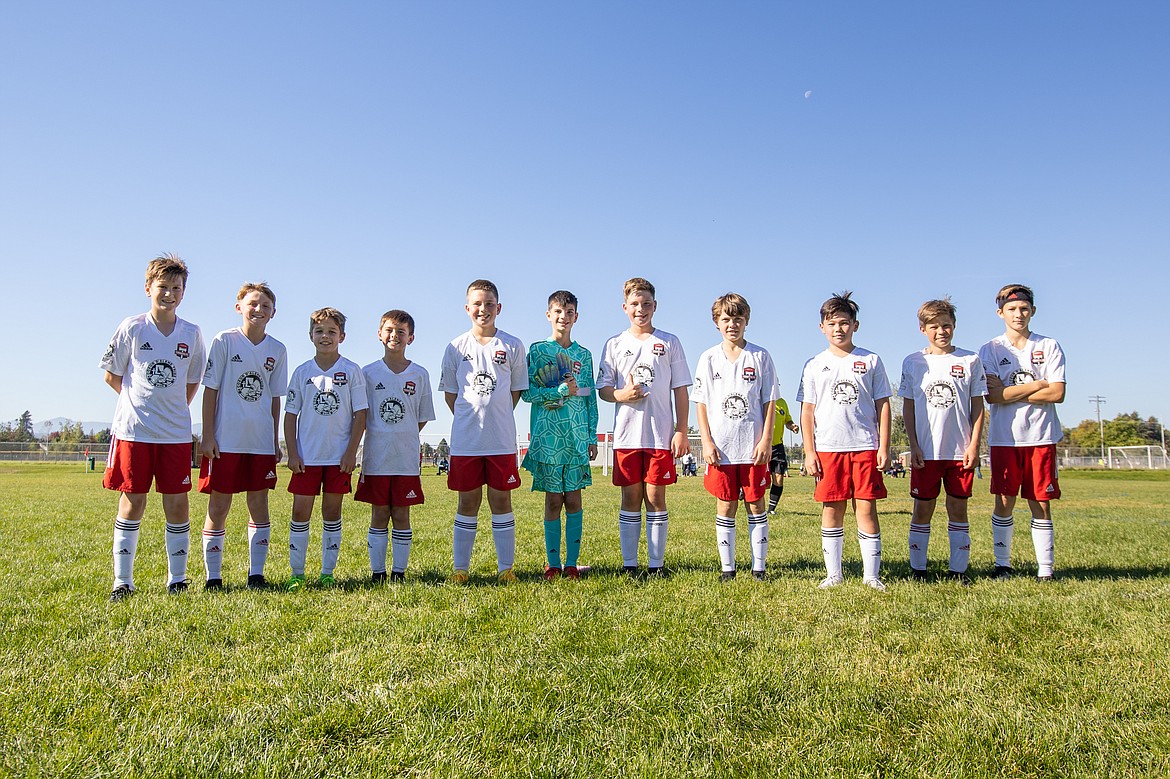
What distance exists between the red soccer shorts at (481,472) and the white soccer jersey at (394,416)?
311 millimetres

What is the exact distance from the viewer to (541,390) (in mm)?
5695

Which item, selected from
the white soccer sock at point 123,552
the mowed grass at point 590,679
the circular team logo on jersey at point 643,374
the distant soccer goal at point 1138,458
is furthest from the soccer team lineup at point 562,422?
the distant soccer goal at point 1138,458

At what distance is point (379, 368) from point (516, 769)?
4067mm

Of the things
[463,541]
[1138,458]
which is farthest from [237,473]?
[1138,458]

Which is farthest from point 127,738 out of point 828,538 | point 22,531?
point 22,531

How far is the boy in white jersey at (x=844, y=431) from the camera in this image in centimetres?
521

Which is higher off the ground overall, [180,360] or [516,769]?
[180,360]

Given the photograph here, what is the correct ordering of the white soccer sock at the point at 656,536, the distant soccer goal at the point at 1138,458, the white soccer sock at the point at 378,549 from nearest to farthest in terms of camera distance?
1. the white soccer sock at the point at 378,549
2. the white soccer sock at the point at 656,536
3. the distant soccer goal at the point at 1138,458

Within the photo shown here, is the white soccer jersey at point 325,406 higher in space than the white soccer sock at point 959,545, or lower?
higher

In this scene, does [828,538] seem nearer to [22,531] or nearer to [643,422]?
[643,422]

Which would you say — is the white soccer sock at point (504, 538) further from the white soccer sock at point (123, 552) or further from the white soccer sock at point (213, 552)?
the white soccer sock at point (123, 552)

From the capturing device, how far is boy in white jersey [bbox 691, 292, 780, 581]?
5.49 meters

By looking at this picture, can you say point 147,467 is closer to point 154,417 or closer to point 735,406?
point 154,417

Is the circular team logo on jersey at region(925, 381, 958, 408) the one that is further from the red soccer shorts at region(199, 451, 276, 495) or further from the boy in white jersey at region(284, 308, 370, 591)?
the red soccer shorts at region(199, 451, 276, 495)
